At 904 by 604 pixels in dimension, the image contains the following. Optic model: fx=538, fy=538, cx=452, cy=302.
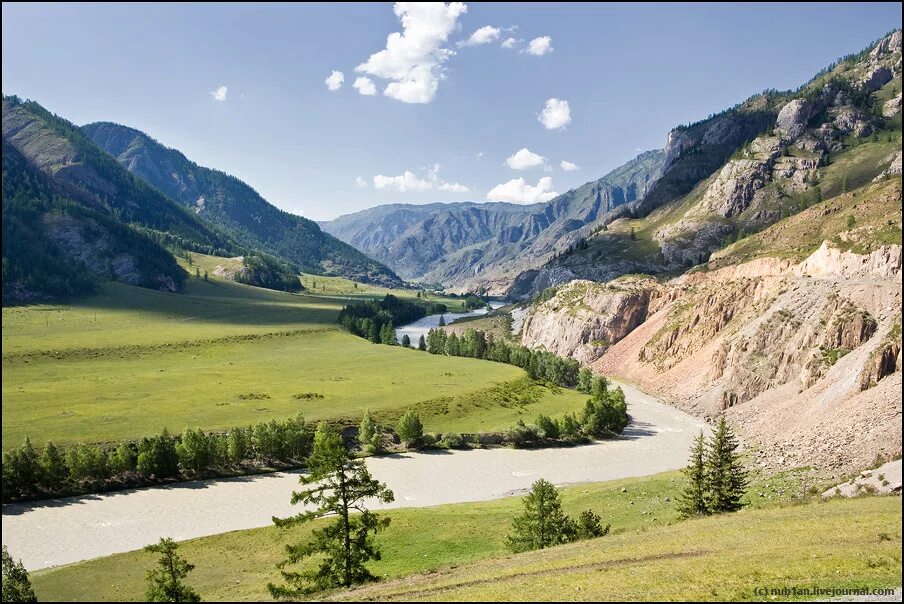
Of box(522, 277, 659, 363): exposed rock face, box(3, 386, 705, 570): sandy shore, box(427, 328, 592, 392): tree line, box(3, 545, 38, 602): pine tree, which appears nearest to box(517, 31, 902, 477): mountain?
box(522, 277, 659, 363): exposed rock face

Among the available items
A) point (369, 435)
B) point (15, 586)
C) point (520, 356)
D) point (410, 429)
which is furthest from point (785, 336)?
point (15, 586)

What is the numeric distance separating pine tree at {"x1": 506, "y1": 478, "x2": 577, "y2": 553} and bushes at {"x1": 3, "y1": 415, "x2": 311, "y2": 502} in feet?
170

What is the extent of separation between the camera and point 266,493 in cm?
7444

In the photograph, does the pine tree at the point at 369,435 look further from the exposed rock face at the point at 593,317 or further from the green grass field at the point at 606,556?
the exposed rock face at the point at 593,317

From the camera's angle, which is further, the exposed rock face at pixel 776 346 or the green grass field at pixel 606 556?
the exposed rock face at pixel 776 346

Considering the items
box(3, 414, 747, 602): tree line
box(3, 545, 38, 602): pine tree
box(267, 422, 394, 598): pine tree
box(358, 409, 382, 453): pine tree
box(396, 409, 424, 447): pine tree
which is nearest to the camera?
box(3, 414, 747, 602): tree line

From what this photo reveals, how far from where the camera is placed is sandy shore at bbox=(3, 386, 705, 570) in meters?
60.0

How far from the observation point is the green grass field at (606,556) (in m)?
23.9

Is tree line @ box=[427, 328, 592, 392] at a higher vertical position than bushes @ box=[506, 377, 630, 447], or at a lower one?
higher

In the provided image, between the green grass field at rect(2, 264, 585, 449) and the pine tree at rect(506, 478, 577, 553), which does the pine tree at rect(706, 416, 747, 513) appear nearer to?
the pine tree at rect(506, 478, 577, 553)

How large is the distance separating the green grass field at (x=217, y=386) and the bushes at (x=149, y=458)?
28.9 ft

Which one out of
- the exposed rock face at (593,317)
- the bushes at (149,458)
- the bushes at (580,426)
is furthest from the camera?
the exposed rock face at (593,317)

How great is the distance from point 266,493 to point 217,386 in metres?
51.2

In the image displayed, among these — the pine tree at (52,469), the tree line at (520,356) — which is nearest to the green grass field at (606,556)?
the pine tree at (52,469)
